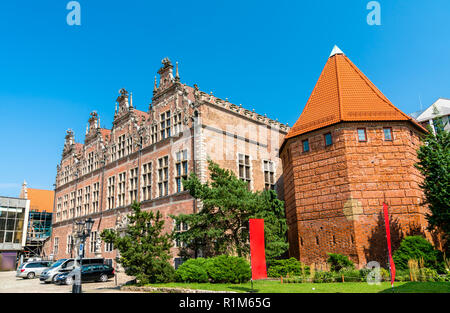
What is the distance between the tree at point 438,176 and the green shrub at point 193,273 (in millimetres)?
11889

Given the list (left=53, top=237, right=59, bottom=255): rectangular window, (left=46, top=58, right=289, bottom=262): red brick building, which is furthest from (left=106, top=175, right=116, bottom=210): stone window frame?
(left=53, top=237, right=59, bottom=255): rectangular window

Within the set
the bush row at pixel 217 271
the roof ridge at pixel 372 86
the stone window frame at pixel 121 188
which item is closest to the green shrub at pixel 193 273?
the bush row at pixel 217 271

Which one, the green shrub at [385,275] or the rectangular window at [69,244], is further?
the rectangular window at [69,244]

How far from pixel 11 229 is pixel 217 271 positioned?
43180mm

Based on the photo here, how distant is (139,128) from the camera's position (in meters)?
32.7

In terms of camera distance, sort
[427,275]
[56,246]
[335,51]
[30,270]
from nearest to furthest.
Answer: [427,275] → [335,51] → [30,270] → [56,246]

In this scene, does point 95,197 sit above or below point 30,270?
above

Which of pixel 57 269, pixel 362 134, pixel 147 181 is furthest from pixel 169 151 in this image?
pixel 362 134

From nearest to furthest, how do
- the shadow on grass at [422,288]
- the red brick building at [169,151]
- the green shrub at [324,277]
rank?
the shadow on grass at [422,288], the green shrub at [324,277], the red brick building at [169,151]

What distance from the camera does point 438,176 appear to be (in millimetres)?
17641

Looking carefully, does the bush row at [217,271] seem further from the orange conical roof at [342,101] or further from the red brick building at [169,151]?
the orange conical roof at [342,101]

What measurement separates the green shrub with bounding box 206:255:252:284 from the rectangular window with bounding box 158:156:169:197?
39.0ft

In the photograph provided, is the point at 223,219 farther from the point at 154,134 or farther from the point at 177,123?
the point at 154,134

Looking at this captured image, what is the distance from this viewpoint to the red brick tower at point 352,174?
19.2 m
